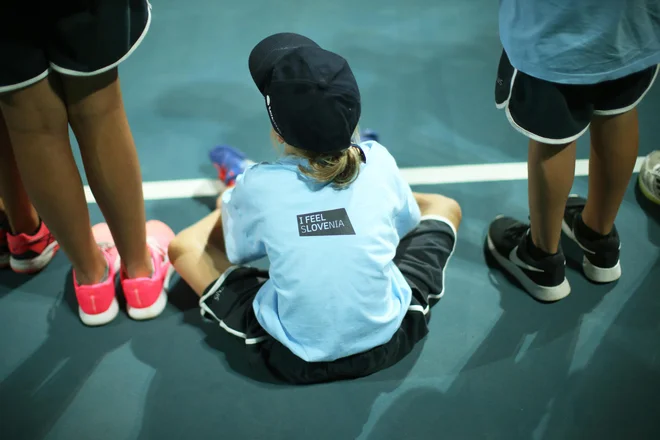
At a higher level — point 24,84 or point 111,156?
point 24,84

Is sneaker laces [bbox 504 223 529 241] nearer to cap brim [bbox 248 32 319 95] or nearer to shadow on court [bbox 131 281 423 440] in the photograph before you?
shadow on court [bbox 131 281 423 440]

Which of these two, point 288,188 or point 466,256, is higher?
point 288,188

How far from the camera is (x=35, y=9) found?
113 cm

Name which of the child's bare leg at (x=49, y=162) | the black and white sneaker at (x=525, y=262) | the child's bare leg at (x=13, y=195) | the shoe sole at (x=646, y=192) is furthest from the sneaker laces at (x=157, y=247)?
the shoe sole at (x=646, y=192)

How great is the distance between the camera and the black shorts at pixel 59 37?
3.71 feet

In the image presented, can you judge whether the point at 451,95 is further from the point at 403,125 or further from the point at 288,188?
the point at 288,188

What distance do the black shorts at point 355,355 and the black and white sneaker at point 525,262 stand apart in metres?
0.20

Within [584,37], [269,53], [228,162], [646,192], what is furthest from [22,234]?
[646,192]

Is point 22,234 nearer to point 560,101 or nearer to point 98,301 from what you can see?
point 98,301

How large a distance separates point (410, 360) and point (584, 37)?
86cm

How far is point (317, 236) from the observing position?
131 centimetres

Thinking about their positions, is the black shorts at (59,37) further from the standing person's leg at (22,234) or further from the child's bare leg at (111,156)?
the standing person's leg at (22,234)

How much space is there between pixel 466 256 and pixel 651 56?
2.56 ft

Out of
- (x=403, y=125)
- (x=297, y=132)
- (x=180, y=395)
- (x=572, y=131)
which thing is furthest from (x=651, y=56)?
(x=180, y=395)
